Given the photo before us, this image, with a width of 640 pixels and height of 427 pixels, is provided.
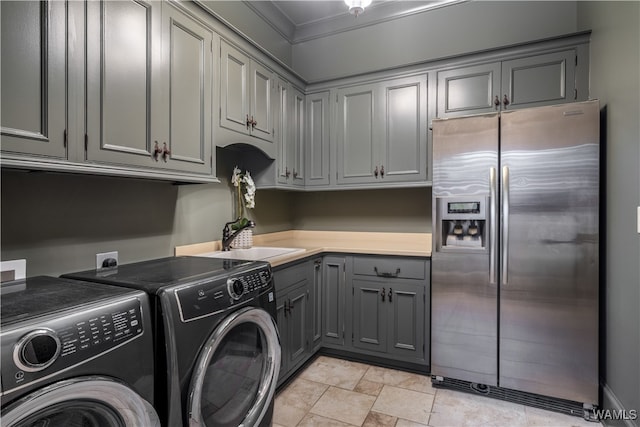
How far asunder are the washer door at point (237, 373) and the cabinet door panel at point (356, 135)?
64.8 inches

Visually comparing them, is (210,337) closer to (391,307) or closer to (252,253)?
(252,253)

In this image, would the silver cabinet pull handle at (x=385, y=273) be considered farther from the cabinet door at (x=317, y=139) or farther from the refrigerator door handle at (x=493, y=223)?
the cabinet door at (x=317, y=139)

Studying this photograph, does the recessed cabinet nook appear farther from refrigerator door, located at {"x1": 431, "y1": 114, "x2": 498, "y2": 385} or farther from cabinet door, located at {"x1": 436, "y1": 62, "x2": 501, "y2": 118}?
refrigerator door, located at {"x1": 431, "y1": 114, "x2": 498, "y2": 385}

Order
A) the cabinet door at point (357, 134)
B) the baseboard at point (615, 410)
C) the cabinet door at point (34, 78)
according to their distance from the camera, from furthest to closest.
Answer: the cabinet door at point (357, 134), the baseboard at point (615, 410), the cabinet door at point (34, 78)

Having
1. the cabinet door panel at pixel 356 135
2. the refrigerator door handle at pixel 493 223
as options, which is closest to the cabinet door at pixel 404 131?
the cabinet door panel at pixel 356 135

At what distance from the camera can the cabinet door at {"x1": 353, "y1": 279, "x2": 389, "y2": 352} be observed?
253 centimetres

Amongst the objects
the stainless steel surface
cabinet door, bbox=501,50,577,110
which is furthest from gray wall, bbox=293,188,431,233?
cabinet door, bbox=501,50,577,110

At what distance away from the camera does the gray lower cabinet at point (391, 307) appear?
2.40m

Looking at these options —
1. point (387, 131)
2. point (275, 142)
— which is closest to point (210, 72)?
point (275, 142)

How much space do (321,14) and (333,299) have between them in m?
2.68

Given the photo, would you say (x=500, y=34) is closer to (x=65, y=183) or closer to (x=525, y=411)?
(x=525, y=411)

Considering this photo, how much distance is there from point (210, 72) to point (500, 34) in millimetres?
2380

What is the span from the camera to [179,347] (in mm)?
1152

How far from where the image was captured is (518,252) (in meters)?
2.06
